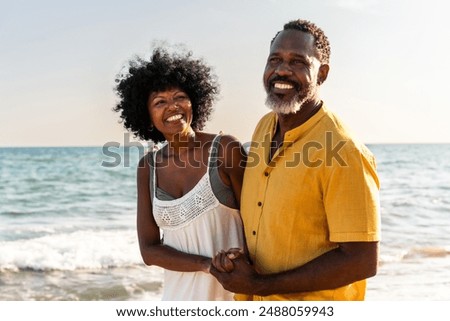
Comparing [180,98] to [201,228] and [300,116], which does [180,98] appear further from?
[300,116]

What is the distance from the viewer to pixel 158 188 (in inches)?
146

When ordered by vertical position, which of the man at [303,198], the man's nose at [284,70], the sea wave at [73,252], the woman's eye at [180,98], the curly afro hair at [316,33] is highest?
the curly afro hair at [316,33]

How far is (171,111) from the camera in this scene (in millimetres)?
3678

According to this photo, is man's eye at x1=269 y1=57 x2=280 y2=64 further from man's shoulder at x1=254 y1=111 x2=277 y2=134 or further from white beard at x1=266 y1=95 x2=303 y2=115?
man's shoulder at x1=254 y1=111 x2=277 y2=134

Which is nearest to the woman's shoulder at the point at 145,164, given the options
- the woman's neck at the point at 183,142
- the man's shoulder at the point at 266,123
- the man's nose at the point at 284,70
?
the woman's neck at the point at 183,142

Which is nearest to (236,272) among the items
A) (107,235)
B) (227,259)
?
(227,259)

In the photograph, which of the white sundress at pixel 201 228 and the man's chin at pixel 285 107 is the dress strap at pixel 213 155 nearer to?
the white sundress at pixel 201 228

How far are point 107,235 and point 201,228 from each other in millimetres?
9306

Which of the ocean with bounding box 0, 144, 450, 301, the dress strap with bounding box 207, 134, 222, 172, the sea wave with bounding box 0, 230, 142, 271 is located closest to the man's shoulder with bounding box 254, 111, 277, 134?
the dress strap with bounding box 207, 134, 222, 172

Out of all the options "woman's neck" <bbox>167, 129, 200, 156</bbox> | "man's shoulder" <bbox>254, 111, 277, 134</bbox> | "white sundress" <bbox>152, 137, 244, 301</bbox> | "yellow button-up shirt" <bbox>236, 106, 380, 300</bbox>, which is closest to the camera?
"yellow button-up shirt" <bbox>236, 106, 380, 300</bbox>

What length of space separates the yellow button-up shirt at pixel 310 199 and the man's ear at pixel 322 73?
0.23 m

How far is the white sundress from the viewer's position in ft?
11.7

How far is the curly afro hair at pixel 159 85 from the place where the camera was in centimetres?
386

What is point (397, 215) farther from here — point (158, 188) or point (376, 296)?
point (158, 188)
